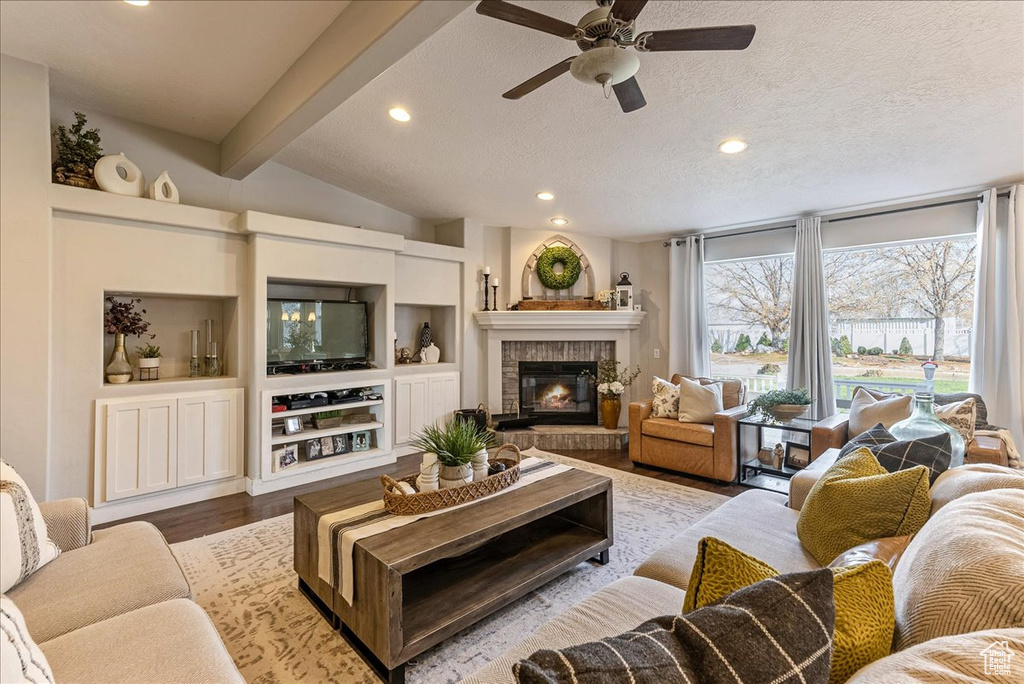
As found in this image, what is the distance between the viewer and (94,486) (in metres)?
3.06

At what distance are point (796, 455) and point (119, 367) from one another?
5.41 m

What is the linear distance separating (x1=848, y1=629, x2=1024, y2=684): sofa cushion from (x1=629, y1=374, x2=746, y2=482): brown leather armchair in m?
3.15

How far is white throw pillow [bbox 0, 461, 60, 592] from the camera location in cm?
136

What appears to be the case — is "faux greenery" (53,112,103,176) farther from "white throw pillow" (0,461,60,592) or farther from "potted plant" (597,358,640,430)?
"potted plant" (597,358,640,430)

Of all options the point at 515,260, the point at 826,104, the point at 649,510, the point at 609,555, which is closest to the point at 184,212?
the point at 515,260

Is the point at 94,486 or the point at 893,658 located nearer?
the point at 893,658

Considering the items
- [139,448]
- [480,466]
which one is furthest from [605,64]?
[139,448]

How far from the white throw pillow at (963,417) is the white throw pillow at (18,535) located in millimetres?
4495

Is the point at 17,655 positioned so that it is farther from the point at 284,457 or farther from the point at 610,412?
the point at 610,412

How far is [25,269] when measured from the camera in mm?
2729

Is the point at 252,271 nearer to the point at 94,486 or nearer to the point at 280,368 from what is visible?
the point at 280,368

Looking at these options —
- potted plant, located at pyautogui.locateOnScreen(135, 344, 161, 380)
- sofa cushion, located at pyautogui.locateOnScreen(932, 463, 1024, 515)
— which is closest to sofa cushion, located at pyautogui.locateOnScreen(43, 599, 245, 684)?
sofa cushion, located at pyautogui.locateOnScreen(932, 463, 1024, 515)

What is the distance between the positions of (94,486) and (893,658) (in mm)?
4216

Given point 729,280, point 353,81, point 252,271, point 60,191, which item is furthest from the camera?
point 729,280
